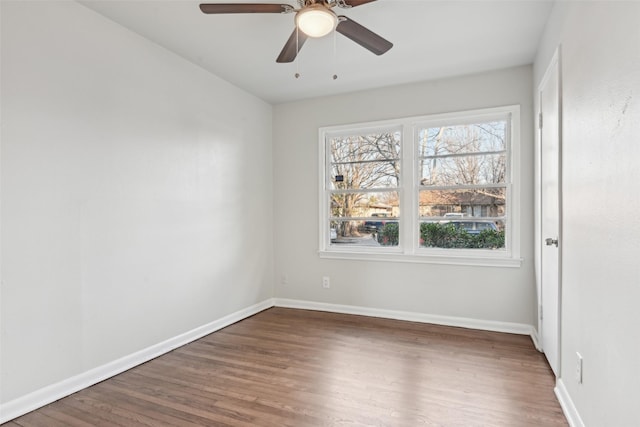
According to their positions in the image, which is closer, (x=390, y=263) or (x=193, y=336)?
(x=193, y=336)

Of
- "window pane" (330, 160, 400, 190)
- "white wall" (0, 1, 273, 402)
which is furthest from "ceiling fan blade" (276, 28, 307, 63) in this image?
"window pane" (330, 160, 400, 190)

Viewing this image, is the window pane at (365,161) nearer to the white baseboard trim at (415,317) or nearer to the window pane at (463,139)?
the window pane at (463,139)

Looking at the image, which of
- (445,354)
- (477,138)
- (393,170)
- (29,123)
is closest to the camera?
(29,123)

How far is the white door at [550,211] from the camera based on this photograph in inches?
92.4

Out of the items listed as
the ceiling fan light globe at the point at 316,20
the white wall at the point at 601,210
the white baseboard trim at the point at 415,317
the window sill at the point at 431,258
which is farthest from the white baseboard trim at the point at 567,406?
the ceiling fan light globe at the point at 316,20

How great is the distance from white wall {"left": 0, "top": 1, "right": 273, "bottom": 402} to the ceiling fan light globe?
5.23ft

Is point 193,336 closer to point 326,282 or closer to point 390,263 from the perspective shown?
point 326,282

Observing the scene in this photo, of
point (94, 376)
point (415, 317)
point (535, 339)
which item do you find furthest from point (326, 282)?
point (94, 376)

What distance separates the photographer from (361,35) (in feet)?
7.63

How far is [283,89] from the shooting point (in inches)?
162

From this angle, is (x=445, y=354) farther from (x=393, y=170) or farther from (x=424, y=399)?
(x=393, y=170)

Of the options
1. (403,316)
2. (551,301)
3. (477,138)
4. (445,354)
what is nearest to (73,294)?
(445,354)

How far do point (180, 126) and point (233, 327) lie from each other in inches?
82.1

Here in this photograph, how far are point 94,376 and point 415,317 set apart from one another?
2986 millimetres
